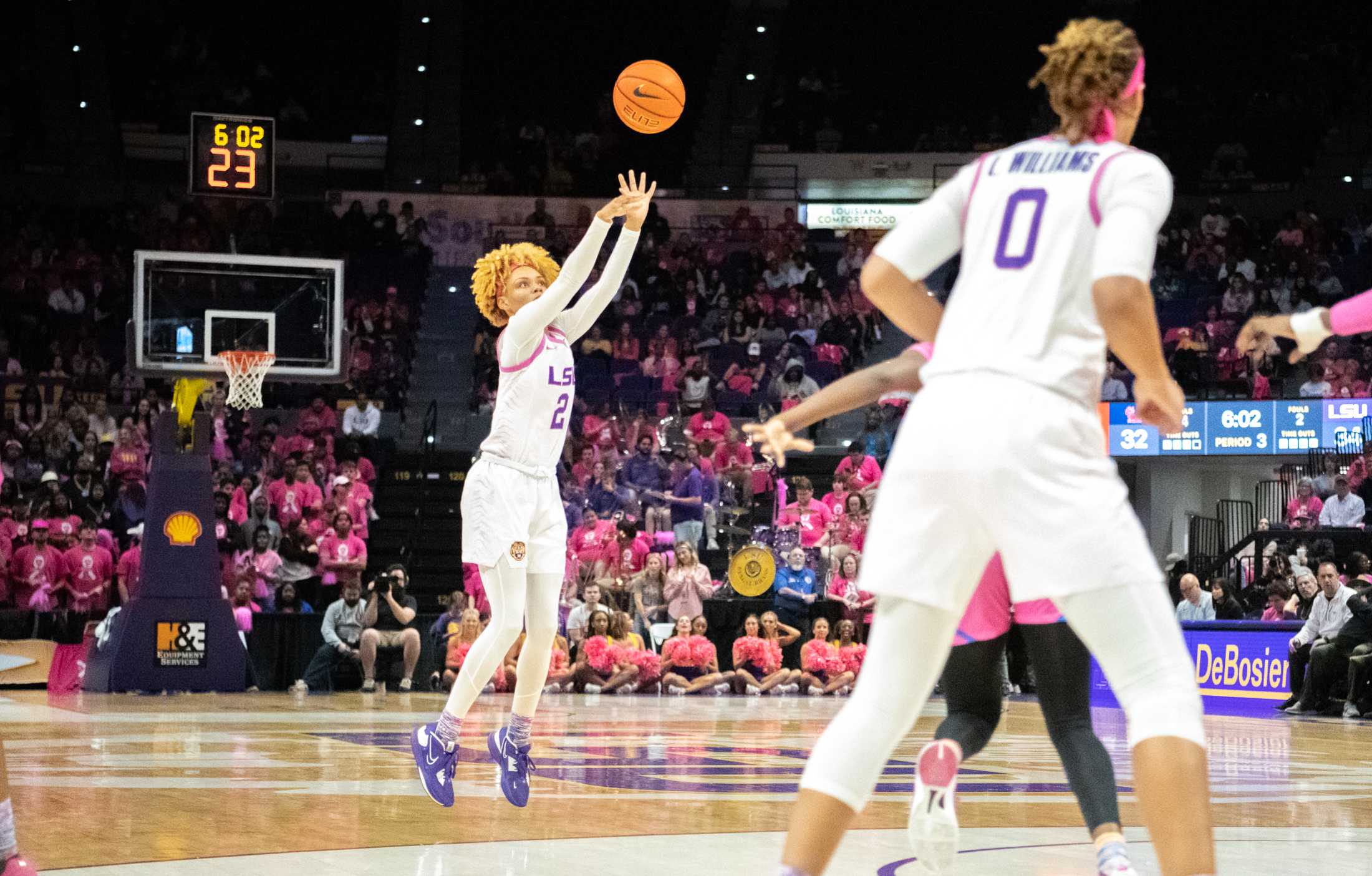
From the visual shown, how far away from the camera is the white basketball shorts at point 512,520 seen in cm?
723

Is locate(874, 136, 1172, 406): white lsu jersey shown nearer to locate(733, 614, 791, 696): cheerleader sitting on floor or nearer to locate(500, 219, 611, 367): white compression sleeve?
locate(500, 219, 611, 367): white compression sleeve

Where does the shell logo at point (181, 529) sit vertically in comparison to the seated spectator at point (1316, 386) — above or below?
below

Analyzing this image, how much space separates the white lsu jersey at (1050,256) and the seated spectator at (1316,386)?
21675 millimetres

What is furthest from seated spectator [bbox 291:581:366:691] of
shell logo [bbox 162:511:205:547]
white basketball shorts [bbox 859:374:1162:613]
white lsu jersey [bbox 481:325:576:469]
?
white basketball shorts [bbox 859:374:1162:613]

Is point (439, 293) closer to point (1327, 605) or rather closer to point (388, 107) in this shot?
point (388, 107)

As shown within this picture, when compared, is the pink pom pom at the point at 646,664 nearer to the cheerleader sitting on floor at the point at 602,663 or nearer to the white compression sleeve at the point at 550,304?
the cheerleader sitting on floor at the point at 602,663

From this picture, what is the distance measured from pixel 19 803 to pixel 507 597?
7.14 feet

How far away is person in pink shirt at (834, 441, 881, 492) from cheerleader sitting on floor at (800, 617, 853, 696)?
2753 millimetres

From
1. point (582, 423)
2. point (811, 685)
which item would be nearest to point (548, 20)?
point (582, 423)

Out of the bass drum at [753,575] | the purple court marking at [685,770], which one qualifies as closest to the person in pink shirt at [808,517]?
the bass drum at [753,575]

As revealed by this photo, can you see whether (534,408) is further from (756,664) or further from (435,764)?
(756,664)

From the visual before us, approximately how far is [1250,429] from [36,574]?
16.7 m

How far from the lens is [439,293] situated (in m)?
29.3

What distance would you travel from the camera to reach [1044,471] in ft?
11.2
